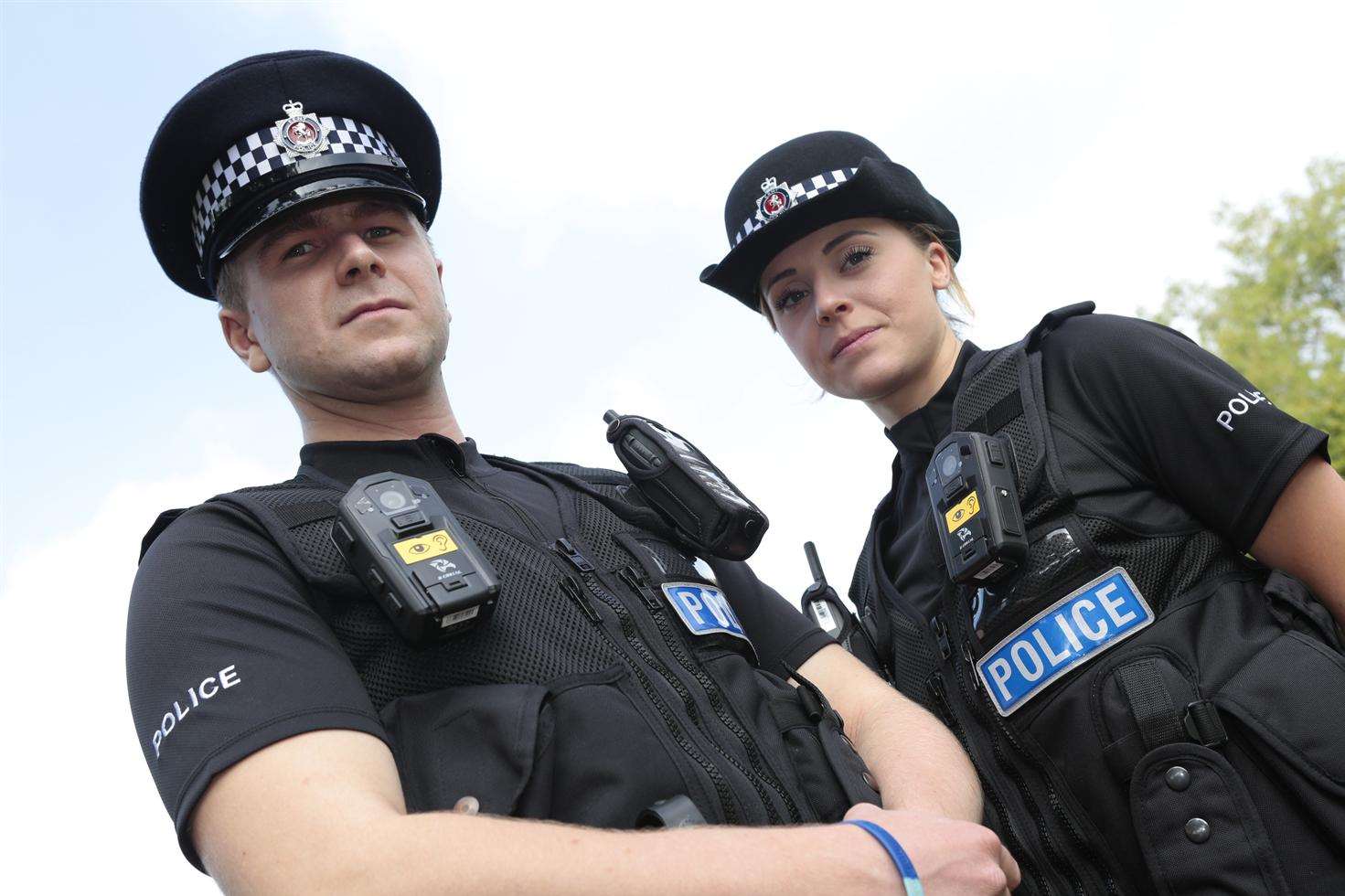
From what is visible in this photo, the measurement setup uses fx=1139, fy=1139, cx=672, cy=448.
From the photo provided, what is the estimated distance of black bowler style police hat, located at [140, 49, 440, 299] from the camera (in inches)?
115

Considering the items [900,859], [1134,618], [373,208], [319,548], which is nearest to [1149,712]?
[1134,618]

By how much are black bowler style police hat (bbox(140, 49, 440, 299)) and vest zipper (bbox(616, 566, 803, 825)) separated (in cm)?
129

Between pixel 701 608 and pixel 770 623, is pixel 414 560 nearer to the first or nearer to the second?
pixel 701 608

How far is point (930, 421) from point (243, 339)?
2.09 meters

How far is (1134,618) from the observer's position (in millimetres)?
2816

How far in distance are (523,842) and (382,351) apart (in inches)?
59.8

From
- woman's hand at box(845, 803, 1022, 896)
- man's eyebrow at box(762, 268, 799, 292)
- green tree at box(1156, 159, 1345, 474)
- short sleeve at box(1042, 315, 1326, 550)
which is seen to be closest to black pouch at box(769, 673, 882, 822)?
woman's hand at box(845, 803, 1022, 896)

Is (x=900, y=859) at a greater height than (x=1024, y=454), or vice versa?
(x=1024, y=454)

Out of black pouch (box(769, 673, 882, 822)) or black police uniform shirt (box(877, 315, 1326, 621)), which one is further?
black police uniform shirt (box(877, 315, 1326, 621))

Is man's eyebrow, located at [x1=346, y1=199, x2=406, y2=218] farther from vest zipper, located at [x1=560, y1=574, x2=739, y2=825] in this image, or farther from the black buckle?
the black buckle

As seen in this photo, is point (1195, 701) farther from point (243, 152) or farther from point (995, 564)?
point (243, 152)

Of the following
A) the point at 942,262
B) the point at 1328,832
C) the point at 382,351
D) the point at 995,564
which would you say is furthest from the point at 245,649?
the point at 942,262

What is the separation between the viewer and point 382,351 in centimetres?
293

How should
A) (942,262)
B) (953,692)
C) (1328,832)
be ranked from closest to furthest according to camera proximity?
(1328,832)
(953,692)
(942,262)
